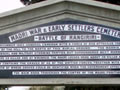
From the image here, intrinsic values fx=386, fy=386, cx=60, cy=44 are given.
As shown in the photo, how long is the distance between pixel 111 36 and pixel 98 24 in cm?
45

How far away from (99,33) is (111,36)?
316 mm

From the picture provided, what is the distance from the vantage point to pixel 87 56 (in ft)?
31.7

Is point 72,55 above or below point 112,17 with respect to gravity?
below

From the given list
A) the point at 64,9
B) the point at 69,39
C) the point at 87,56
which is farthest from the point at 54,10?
the point at 87,56

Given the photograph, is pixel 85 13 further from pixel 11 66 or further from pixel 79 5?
pixel 11 66

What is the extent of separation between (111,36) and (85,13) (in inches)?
35.2

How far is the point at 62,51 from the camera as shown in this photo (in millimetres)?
9711

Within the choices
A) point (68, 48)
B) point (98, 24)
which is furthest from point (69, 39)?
Result: point (98, 24)

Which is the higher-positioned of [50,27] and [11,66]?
[50,27]

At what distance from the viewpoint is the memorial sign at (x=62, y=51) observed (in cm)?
962

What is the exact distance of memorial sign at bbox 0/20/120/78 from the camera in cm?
962

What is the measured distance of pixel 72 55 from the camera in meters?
9.66

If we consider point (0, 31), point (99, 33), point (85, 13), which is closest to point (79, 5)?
point (85, 13)

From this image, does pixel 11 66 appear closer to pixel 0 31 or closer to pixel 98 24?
pixel 0 31
